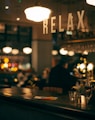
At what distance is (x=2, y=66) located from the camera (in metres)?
13.2

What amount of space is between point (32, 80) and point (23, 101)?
508cm

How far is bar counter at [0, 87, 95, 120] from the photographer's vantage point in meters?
3.03

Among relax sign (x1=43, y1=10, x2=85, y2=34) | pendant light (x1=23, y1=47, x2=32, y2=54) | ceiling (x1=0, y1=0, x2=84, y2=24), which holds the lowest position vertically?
pendant light (x1=23, y1=47, x2=32, y2=54)

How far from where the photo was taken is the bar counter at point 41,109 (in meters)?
3.03

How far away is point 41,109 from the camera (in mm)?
3629

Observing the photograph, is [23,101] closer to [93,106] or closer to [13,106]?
[13,106]

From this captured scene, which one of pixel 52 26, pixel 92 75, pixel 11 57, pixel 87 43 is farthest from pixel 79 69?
pixel 11 57

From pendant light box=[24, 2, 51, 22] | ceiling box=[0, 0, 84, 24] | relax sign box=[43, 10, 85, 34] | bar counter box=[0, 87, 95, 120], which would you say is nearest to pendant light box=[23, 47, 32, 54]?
ceiling box=[0, 0, 84, 24]

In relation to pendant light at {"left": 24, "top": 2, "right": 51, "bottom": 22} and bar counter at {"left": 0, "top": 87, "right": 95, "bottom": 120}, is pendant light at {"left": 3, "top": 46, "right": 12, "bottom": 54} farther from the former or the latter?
bar counter at {"left": 0, "top": 87, "right": 95, "bottom": 120}

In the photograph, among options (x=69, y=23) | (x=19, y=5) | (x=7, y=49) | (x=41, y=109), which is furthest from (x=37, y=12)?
(x=7, y=49)

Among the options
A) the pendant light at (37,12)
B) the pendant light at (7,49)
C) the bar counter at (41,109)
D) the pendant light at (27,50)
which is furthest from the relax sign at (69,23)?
the pendant light at (27,50)

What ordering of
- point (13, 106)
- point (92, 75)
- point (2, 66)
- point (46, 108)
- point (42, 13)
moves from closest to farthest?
point (46, 108) → point (13, 106) → point (42, 13) → point (92, 75) → point (2, 66)

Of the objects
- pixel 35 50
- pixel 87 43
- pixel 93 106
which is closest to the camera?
pixel 93 106

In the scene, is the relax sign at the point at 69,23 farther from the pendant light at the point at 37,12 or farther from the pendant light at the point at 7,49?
the pendant light at the point at 7,49
